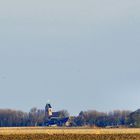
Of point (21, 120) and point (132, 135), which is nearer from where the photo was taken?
point (132, 135)

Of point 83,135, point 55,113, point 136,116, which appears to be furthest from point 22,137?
point 55,113

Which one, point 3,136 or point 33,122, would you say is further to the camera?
point 33,122

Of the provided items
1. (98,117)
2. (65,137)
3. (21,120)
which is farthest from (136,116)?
(65,137)

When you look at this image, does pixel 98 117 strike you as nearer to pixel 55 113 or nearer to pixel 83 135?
pixel 55 113

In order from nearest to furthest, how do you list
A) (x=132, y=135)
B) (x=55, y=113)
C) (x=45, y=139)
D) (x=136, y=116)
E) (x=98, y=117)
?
(x=45, y=139) < (x=132, y=135) < (x=136, y=116) < (x=98, y=117) < (x=55, y=113)

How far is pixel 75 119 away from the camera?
145875 millimetres

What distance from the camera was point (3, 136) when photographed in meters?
62.2

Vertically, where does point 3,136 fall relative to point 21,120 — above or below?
below

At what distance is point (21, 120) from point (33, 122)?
2.77 metres

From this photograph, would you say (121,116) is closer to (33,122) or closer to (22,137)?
(33,122)

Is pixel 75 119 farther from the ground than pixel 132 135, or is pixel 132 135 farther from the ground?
pixel 75 119

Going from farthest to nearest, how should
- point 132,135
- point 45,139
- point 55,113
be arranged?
1. point 55,113
2. point 132,135
3. point 45,139

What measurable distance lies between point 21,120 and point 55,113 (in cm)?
2023

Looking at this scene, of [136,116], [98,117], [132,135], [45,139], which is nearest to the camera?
[45,139]
